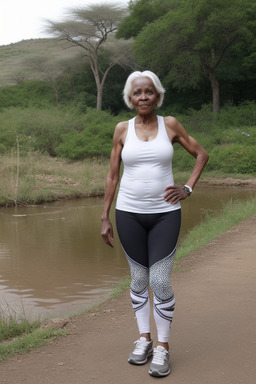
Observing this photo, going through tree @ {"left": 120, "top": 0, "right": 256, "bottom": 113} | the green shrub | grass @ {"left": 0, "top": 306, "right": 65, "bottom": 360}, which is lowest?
the green shrub

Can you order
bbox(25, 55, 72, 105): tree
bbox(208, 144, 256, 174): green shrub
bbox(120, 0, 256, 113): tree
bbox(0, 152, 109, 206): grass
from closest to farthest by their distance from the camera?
1. bbox(0, 152, 109, 206): grass
2. bbox(208, 144, 256, 174): green shrub
3. bbox(120, 0, 256, 113): tree
4. bbox(25, 55, 72, 105): tree

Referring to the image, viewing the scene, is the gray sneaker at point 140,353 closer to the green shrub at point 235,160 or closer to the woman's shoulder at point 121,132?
the woman's shoulder at point 121,132

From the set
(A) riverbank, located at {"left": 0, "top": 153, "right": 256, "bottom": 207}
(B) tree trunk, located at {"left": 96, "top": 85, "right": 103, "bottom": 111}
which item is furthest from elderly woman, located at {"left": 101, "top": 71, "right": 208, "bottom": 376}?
(B) tree trunk, located at {"left": 96, "top": 85, "right": 103, "bottom": 111}

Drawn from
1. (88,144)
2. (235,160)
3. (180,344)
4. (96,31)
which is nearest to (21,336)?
(180,344)

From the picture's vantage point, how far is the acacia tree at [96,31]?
33312 millimetres

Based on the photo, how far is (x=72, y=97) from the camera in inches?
1395

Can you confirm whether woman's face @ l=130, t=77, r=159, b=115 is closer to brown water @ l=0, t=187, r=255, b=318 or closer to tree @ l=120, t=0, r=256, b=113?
brown water @ l=0, t=187, r=255, b=318

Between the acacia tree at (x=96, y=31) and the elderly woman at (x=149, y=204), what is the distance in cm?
3018

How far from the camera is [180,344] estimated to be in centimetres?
357

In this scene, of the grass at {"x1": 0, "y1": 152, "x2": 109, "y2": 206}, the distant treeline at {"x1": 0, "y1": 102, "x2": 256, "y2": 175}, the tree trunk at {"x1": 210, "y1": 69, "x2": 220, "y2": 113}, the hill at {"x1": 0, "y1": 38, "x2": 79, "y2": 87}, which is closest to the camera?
the grass at {"x1": 0, "y1": 152, "x2": 109, "y2": 206}

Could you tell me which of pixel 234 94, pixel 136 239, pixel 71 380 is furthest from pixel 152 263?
pixel 234 94

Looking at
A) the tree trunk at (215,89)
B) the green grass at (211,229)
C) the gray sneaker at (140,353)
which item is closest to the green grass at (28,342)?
the gray sneaker at (140,353)

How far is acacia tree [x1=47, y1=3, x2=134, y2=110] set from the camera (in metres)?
33.3

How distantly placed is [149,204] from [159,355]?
81cm
